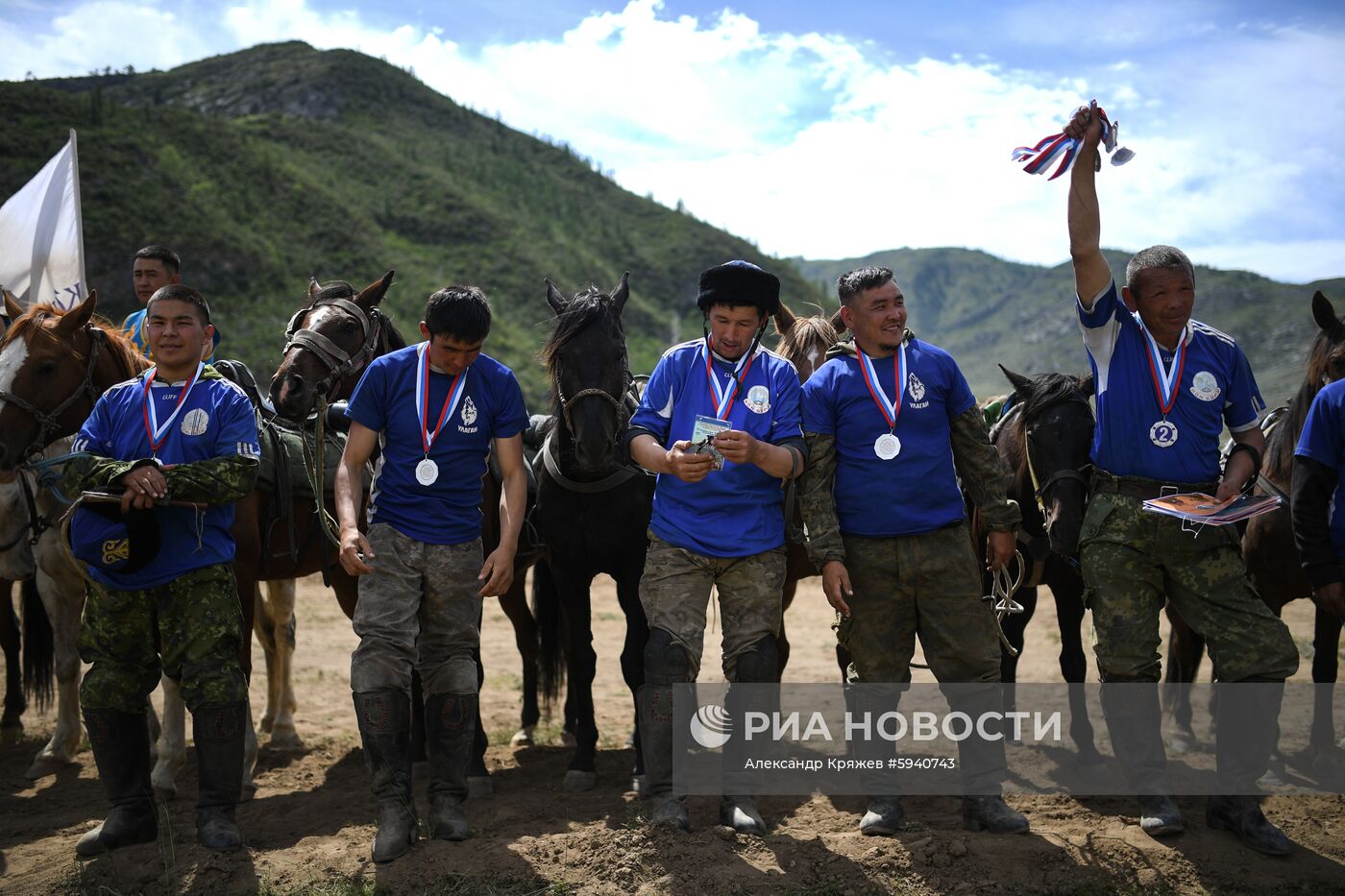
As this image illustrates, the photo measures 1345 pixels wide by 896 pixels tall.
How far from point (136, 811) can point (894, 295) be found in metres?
4.29

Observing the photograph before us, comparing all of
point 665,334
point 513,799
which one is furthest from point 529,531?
point 665,334

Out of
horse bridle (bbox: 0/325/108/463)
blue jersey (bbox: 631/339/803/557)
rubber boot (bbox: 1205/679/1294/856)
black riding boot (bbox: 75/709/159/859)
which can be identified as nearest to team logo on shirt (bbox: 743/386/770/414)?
blue jersey (bbox: 631/339/803/557)

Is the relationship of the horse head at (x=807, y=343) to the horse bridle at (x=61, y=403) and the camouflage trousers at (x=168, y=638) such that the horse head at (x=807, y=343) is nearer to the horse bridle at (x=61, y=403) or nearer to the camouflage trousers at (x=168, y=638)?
the camouflage trousers at (x=168, y=638)

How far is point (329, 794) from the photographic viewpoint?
18.7 ft

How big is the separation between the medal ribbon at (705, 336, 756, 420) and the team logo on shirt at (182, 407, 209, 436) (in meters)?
2.35

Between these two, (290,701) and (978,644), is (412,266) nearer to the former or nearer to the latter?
(290,701)

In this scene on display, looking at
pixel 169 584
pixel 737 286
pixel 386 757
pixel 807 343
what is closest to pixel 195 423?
pixel 169 584

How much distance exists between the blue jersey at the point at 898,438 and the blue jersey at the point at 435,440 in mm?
1540

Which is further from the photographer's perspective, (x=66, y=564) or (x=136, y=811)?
(x=66, y=564)

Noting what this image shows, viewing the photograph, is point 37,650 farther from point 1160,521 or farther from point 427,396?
point 1160,521

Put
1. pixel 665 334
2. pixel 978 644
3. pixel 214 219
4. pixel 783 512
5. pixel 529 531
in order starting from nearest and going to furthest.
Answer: pixel 978 644
pixel 783 512
pixel 529 531
pixel 214 219
pixel 665 334

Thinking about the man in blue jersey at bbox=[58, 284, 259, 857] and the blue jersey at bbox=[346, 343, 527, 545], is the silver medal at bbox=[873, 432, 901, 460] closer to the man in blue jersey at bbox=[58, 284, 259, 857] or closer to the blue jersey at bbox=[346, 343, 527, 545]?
the blue jersey at bbox=[346, 343, 527, 545]

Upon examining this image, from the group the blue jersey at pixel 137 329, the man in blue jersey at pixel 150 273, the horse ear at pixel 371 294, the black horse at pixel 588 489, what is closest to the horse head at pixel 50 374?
the blue jersey at pixel 137 329

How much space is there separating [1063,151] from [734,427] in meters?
1.97
